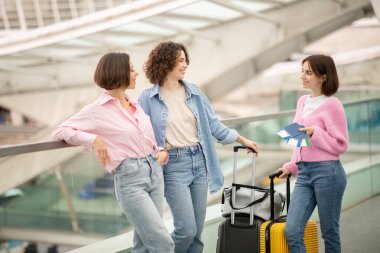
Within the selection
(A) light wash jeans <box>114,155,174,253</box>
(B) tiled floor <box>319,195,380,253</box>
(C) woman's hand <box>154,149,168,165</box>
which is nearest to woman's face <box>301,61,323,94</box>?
(C) woman's hand <box>154,149,168,165</box>

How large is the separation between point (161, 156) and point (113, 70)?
1.76ft

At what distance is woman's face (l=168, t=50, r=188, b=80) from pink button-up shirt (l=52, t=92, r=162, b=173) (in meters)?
0.49

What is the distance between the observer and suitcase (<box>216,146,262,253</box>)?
12.9ft

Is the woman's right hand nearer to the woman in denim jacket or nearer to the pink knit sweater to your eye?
the pink knit sweater

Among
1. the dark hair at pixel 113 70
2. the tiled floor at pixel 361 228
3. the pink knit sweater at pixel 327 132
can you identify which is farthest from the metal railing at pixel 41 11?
the dark hair at pixel 113 70

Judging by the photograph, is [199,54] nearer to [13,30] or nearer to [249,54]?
[249,54]

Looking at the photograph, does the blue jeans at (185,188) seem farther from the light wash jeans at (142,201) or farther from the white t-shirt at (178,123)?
the light wash jeans at (142,201)

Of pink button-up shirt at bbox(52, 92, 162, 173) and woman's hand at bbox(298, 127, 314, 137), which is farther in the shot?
woman's hand at bbox(298, 127, 314, 137)

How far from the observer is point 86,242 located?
4.26 meters

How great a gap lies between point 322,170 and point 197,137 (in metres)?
0.80

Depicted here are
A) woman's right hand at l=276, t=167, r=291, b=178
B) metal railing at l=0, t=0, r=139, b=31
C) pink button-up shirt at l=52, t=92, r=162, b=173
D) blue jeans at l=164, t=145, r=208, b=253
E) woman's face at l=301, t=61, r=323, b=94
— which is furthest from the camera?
metal railing at l=0, t=0, r=139, b=31

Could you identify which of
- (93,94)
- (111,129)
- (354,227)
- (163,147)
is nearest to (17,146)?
(111,129)

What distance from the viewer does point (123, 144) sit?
3.42m

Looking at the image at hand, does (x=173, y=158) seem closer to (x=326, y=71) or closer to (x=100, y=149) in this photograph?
(x=100, y=149)
